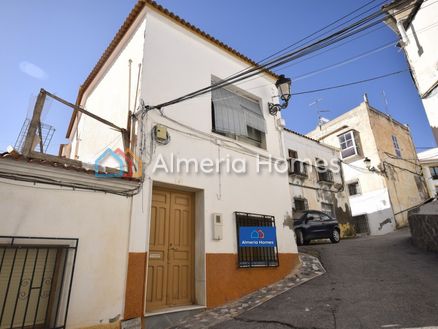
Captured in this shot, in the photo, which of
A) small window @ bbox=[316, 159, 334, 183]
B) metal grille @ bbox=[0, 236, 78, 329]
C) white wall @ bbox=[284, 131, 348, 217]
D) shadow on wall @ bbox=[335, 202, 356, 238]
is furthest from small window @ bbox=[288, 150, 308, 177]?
metal grille @ bbox=[0, 236, 78, 329]

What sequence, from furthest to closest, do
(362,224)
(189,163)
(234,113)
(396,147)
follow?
(396,147) → (362,224) → (234,113) → (189,163)

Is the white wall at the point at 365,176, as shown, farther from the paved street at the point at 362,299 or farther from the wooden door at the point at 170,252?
the wooden door at the point at 170,252

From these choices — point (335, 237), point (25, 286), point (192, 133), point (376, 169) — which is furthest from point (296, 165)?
point (25, 286)

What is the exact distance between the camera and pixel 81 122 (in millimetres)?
9484

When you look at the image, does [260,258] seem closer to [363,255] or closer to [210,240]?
[210,240]

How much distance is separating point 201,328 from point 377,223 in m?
16.9

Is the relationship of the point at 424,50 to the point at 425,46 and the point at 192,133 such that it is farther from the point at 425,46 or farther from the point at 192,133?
the point at 192,133

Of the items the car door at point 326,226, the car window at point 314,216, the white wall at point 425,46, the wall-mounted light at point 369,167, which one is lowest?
the car door at point 326,226

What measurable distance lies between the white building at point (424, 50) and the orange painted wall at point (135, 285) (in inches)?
394

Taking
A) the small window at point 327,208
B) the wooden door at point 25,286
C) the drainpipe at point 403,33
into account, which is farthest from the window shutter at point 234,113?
the small window at point 327,208

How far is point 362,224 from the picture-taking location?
727 inches

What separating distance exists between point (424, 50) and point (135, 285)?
1153 cm

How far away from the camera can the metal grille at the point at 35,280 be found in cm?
370

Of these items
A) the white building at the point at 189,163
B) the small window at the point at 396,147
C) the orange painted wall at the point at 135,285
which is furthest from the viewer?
the small window at the point at 396,147
